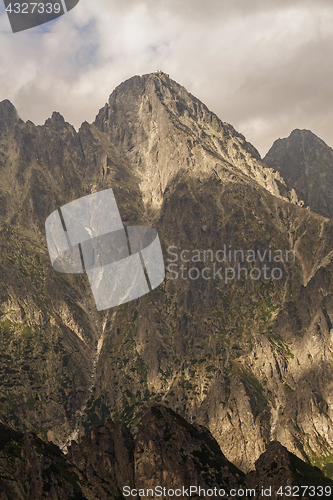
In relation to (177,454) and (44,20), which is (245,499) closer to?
(177,454)

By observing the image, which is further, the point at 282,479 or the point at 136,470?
the point at 136,470

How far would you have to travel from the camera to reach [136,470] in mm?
187375

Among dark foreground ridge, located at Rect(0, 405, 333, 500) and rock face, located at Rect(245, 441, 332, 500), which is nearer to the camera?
dark foreground ridge, located at Rect(0, 405, 333, 500)

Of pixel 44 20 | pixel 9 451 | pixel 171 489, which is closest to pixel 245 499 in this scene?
pixel 171 489

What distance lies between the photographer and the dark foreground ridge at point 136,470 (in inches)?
6147

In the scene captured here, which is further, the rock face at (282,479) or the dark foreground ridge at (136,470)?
the rock face at (282,479)

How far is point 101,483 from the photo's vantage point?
177250mm

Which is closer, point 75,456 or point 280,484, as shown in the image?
point 280,484

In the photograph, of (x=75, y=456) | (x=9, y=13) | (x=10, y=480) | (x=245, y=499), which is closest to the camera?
(x=9, y=13)

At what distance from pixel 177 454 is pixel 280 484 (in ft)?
149

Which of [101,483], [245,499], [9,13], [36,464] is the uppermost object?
[9,13]

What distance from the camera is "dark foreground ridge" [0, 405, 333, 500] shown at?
512 ft

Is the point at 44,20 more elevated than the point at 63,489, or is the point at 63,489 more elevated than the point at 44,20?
the point at 44,20

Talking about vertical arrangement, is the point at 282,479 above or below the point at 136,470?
below
